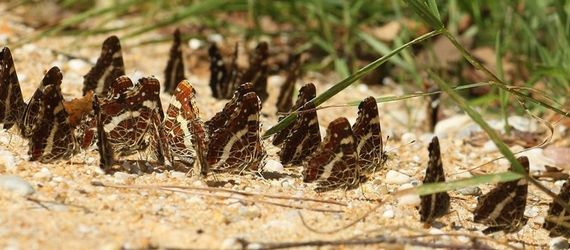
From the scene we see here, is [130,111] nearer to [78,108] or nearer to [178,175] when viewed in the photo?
[78,108]

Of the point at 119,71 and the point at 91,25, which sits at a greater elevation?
the point at 91,25

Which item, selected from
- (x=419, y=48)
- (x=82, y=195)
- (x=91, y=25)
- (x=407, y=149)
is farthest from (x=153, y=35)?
(x=82, y=195)

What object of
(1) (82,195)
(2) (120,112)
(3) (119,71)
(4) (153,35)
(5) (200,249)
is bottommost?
(5) (200,249)

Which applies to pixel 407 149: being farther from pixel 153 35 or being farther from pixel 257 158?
pixel 153 35

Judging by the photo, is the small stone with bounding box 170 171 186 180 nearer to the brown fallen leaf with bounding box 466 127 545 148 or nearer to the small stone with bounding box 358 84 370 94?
the brown fallen leaf with bounding box 466 127 545 148

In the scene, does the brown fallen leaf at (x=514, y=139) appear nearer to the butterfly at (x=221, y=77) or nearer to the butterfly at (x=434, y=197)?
the butterfly at (x=221, y=77)

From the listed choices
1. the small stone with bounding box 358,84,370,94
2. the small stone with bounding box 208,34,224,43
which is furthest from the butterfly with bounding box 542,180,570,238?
the small stone with bounding box 208,34,224,43
